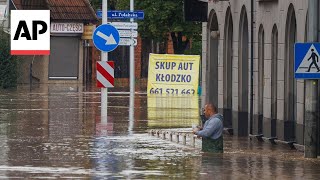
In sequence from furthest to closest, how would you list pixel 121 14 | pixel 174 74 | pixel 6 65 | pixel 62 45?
pixel 62 45
pixel 6 65
pixel 174 74
pixel 121 14

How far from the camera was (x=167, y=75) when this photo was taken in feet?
187

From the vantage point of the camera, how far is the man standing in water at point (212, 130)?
74.3 ft

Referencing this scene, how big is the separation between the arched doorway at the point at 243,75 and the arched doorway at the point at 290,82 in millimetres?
4318

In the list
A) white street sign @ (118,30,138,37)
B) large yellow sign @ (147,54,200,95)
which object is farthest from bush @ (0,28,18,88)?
white street sign @ (118,30,138,37)

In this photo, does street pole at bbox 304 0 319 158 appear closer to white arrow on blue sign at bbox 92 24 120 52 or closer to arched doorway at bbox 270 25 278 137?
arched doorway at bbox 270 25 278 137

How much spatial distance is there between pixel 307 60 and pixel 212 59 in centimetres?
1323

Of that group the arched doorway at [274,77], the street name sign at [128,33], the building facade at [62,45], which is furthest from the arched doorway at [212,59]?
the building facade at [62,45]

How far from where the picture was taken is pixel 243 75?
105 feet

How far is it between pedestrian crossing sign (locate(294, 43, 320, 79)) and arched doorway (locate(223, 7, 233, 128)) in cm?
1078

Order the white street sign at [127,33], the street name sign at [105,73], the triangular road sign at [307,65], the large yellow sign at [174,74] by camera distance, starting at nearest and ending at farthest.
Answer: the triangular road sign at [307,65] → the street name sign at [105,73] → the white street sign at [127,33] → the large yellow sign at [174,74]

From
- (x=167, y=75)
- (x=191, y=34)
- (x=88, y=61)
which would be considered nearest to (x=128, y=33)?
(x=167, y=75)

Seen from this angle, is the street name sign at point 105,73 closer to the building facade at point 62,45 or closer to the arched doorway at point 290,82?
the arched doorway at point 290,82

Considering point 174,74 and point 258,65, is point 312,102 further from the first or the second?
point 174,74

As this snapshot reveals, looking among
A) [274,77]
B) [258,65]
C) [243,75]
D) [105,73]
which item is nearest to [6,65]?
[105,73]
